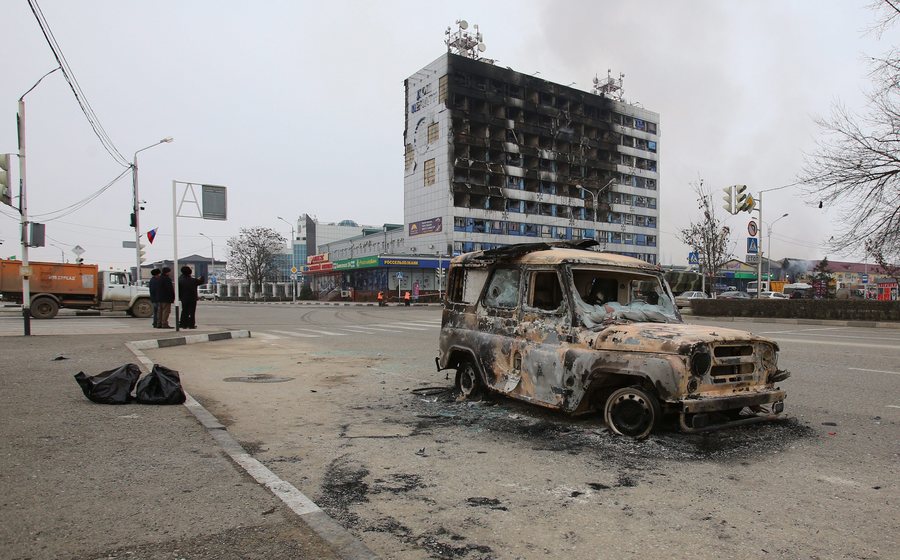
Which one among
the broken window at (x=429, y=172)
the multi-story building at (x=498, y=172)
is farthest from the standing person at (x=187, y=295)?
the broken window at (x=429, y=172)

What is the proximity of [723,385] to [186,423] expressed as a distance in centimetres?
509

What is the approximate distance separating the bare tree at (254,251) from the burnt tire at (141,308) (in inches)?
Answer: 1824

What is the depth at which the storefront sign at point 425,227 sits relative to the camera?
6906 centimetres

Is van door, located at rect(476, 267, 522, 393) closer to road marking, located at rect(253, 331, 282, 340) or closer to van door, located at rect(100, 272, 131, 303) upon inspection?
road marking, located at rect(253, 331, 282, 340)

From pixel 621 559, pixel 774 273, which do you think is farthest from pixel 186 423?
pixel 774 273

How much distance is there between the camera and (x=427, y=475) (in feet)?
13.9

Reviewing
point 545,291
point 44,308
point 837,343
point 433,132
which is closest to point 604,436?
point 545,291

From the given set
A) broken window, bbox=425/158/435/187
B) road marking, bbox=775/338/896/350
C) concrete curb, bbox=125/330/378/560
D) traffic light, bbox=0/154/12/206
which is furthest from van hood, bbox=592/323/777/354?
broken window, bbox=425/158/435/187

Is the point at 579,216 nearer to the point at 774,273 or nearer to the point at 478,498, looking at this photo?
the point at 774,273

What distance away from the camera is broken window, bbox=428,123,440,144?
70.9 m

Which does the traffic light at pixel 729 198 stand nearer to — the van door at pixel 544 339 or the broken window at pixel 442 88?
the van door at pixel 544 339

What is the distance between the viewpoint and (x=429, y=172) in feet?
237

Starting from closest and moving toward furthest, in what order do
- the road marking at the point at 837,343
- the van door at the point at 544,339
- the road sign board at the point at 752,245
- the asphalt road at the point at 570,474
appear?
the asphalt road at the point at 570,474 → the van door at the point at 544,339 → the road marking at the point at 837,343 → the road sign board at the point at 752,245

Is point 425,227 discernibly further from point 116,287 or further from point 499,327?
point 499,327
